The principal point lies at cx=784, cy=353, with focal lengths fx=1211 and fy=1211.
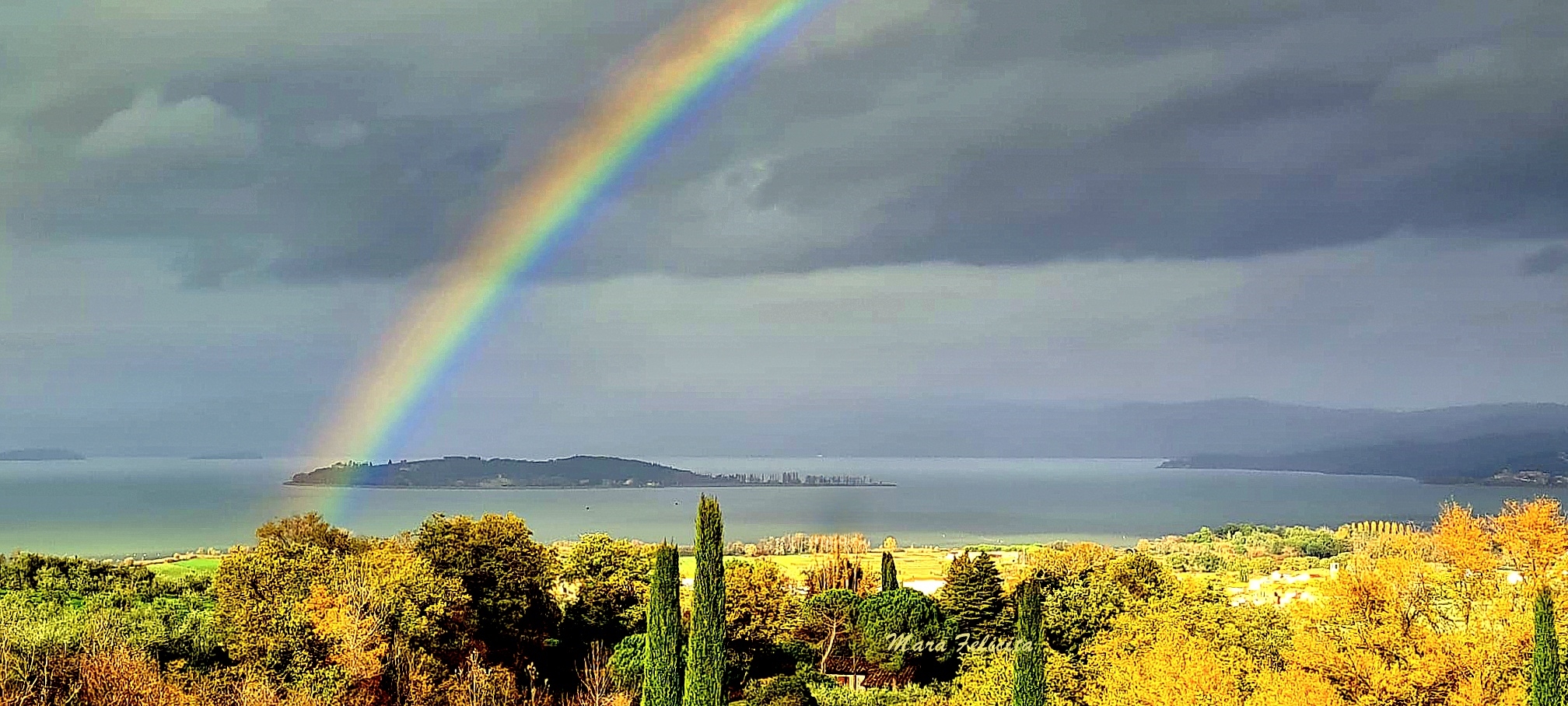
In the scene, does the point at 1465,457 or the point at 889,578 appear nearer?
the point at 889,578

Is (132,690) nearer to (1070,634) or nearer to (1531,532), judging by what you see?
(1070,634)

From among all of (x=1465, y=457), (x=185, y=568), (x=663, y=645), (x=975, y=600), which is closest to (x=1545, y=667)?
(x=663, y=645)

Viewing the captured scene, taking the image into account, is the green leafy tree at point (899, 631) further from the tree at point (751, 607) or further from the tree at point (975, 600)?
the tree at point (751, 607)

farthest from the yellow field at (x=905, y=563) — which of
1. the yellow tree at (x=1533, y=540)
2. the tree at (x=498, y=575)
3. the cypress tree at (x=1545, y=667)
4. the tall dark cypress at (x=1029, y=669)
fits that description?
the cypress tree at (x=1545, y=667)

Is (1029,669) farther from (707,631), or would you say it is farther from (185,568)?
(185,568)

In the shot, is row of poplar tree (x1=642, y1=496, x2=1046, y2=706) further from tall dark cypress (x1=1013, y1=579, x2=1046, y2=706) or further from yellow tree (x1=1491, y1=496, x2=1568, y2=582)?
yellow tree (x1=1491, y1=496, x2=1568, y2=582)
